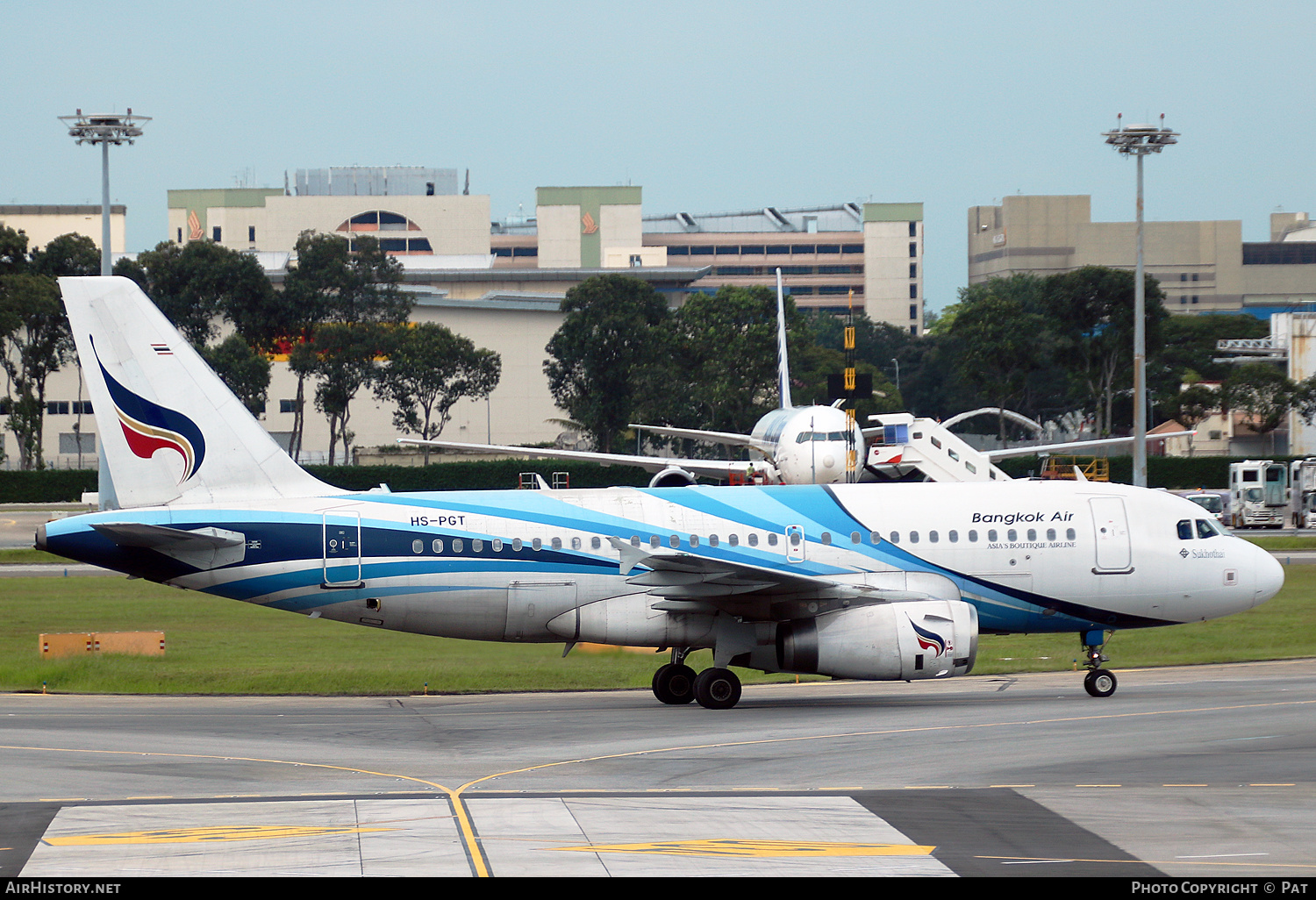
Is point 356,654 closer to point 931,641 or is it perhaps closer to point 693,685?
point 693,685

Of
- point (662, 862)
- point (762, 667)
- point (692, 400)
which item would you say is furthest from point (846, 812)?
point (692, 400)

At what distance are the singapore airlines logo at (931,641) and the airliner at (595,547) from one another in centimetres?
79

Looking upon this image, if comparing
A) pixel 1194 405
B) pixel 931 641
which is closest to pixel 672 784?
pixel 931 641

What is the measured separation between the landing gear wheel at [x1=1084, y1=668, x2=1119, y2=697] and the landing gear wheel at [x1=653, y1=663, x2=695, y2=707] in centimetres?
761

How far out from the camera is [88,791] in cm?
1869

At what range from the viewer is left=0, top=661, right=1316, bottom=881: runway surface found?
14.6 meters

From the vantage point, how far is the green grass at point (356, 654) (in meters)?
30.6

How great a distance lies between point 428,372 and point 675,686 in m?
90.1

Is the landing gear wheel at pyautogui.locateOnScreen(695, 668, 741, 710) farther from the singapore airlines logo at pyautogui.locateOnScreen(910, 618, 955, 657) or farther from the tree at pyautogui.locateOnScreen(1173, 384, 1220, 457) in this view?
the tree at pyautogui.locateOnScreen(1173, 384, 1220, 457)

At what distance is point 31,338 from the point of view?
102500mm

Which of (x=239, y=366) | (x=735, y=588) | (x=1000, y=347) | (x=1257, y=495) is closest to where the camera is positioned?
(x=735, y=588)

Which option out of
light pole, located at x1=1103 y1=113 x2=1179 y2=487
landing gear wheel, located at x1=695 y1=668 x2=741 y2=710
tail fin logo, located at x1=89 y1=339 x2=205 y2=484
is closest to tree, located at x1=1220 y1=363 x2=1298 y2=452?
light pole, located at x1=1103 y1=113 x2=1179 y2=487

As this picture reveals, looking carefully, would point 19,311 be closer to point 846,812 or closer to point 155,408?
point 155,408

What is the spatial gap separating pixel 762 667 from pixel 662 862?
497 inches
